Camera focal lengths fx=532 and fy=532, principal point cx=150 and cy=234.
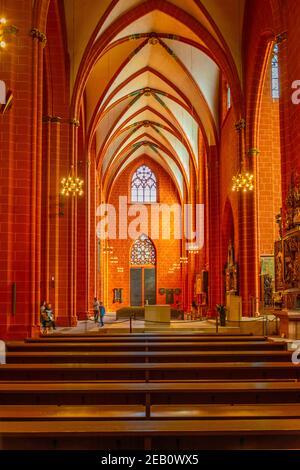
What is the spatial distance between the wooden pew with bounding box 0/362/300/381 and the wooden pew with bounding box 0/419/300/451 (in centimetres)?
179

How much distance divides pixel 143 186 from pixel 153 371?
34823 mm

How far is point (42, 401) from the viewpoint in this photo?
18.5 ft

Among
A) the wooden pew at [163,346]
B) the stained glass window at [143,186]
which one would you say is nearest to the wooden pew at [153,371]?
the wooden pew at [163,346]

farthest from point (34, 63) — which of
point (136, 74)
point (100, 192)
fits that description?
point (100, 192)

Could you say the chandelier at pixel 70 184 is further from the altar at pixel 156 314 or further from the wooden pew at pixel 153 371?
the wooden pew at pixel 153 371

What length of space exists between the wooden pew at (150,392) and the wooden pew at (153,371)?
0.37 m

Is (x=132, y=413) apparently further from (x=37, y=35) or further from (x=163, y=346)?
(x=37, y=35)

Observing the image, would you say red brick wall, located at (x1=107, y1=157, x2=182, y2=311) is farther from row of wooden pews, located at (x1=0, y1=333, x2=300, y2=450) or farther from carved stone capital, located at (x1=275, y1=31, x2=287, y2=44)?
row of wooden pews, located at (x1=0, y1=333, x2=300, y2=450)

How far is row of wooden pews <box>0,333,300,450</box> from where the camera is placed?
3.84 metres

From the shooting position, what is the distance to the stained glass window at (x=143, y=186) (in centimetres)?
4103

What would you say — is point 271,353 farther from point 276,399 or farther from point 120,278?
point 120,278

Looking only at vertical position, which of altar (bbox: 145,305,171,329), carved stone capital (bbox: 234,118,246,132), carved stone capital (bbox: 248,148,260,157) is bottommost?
altar (bbox: 145,305,171,329)

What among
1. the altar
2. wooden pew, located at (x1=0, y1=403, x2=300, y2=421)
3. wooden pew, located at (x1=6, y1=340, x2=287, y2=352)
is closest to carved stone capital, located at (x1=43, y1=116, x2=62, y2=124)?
the altar

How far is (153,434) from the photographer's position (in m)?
3.72
